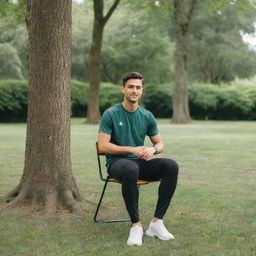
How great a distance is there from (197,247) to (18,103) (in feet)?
89.0

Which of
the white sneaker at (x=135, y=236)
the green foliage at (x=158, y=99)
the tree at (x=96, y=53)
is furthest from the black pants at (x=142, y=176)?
the green foliage at (x=158, y=99)

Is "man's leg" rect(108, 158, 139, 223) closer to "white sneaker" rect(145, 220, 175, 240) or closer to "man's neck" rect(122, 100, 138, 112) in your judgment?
"white sneaker" rect(145, 220, 175, 240)

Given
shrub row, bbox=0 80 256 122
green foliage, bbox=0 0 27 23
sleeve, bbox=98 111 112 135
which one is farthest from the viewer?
shrub row, bbox=0 80 256 122

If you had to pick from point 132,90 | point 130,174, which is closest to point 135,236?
point 130,174

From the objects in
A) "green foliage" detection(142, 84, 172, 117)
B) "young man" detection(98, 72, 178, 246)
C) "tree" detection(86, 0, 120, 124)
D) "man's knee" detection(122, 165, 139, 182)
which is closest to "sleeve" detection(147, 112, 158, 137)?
"young man" detection(98, 72, 178, 246)

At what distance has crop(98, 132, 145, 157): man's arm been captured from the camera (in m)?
4.70

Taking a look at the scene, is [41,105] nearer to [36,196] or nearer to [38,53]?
[38,53]

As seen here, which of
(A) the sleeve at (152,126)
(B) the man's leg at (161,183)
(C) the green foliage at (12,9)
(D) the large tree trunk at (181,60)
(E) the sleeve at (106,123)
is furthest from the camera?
(D) the large tree trunk at (181,60)

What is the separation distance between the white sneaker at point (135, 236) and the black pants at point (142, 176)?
0.35 ft

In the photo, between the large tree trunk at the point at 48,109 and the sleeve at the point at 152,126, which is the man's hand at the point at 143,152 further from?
the large tree trunk at the point at 48,109

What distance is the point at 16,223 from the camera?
5.02 m

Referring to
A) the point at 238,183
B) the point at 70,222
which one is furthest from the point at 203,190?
the point at 70,222

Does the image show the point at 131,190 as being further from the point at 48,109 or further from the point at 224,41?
the point at 224,41

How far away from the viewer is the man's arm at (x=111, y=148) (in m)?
4.70
